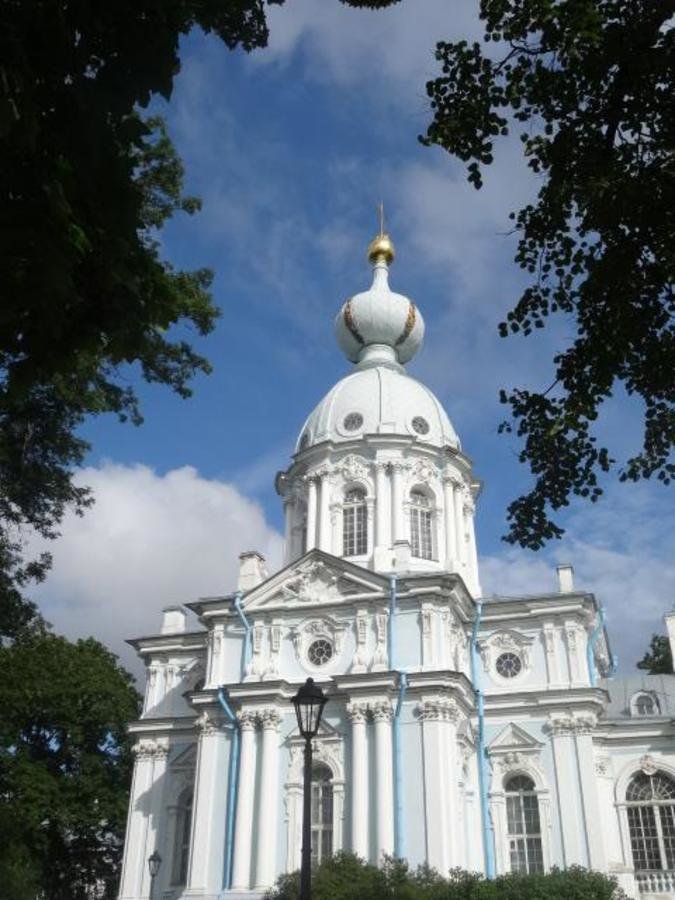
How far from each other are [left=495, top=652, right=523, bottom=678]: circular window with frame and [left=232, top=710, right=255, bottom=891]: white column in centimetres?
816

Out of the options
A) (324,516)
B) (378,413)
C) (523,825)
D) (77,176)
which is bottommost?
(77,176)

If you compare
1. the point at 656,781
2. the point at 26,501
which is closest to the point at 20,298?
the point at 26,501

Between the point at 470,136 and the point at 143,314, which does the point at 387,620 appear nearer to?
the point at 470,136

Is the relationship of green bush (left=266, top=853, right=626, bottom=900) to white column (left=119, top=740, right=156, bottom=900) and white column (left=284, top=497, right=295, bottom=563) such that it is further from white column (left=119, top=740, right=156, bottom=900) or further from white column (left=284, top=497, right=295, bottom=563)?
white column (left=284, top=497, right=295, bottom=563)

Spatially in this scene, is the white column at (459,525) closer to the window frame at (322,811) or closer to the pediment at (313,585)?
the pediment at (313,585)

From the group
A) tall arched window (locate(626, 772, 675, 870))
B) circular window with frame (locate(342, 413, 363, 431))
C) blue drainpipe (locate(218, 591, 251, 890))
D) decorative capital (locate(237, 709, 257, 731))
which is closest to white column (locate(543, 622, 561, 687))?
tall arched window (locate(626, 772, 675, 870))

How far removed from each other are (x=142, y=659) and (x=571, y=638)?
14461mm

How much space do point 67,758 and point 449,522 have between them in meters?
16.8

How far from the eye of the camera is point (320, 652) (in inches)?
1100

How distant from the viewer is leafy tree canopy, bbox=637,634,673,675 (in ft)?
133

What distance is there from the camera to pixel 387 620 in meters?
27.5

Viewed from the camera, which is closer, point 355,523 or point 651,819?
point 651,819

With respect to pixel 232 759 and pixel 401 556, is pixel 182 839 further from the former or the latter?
pixel 401 556

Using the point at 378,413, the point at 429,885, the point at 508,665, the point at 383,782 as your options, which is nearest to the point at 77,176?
the point at 429,885
